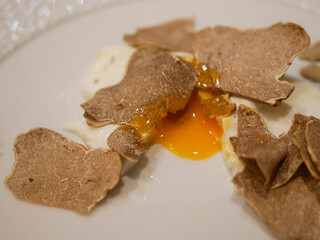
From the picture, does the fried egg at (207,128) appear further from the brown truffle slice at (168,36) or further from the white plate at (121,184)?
the brown truffle slice at (168,36)

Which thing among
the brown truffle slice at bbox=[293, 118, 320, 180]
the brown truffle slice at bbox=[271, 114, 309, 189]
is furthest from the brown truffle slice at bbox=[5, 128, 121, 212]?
the brown truffle slice at bbox=[293, 118, 320, 180]

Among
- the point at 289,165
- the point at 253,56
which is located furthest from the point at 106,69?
the point at 289,165

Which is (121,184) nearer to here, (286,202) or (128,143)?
(128,143)

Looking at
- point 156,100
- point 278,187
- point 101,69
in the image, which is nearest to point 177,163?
point 156,100

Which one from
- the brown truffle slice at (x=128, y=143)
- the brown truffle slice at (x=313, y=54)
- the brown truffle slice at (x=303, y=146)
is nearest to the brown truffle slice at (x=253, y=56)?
the brown truffle slice at (x=303, y=146)

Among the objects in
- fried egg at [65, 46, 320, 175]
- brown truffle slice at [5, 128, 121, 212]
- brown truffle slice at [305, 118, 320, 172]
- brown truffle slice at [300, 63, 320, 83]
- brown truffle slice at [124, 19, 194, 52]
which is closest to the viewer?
brown truffle slice at [305, 118, 320, 172]

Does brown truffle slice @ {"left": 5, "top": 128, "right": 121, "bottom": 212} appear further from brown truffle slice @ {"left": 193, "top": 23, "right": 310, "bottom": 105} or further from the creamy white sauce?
brown truffle slice @ {"left": 193, "top": 23, "right": 310, "bottom": 105}
